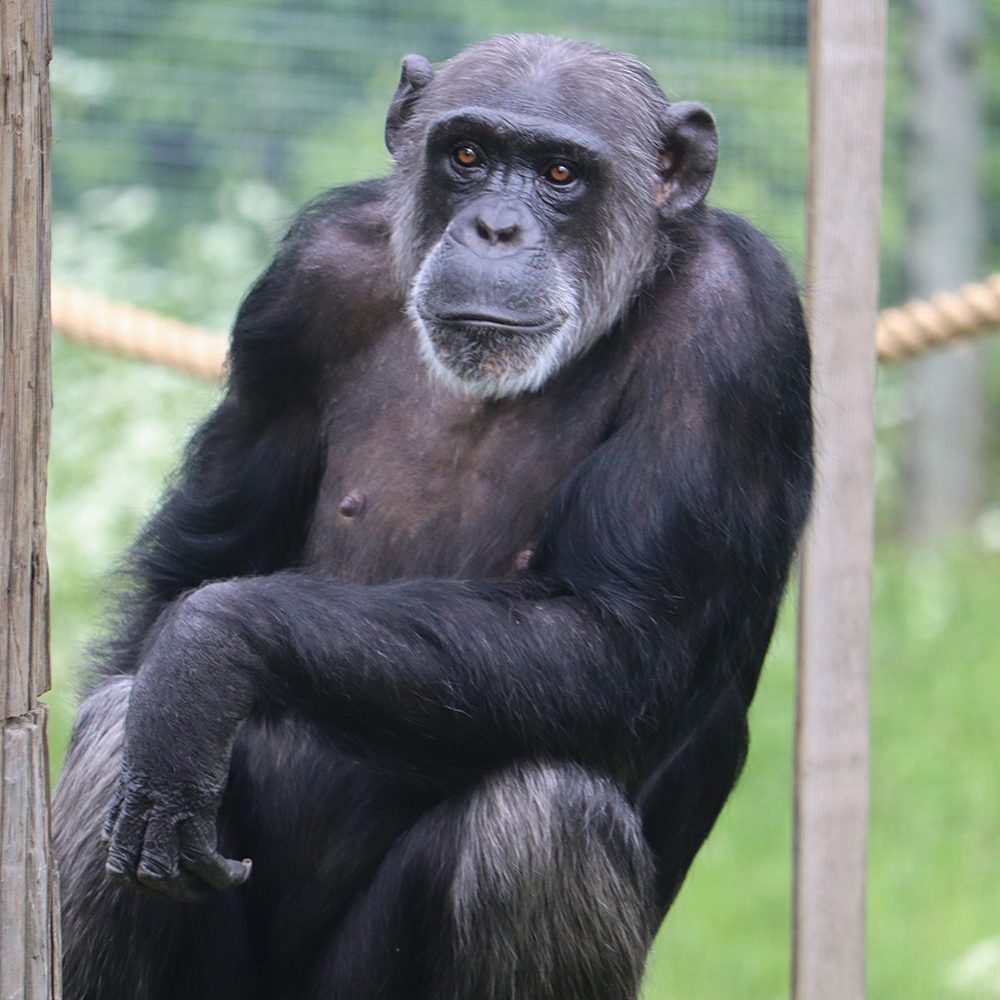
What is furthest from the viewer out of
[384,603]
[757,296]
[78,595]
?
[78,595]

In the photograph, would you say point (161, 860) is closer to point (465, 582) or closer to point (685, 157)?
point (465, 582)

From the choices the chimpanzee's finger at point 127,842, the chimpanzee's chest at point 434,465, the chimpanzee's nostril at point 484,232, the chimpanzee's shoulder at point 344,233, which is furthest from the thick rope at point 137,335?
the chimpanzee's finger at point 127,842

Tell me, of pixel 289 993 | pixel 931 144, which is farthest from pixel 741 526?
pixel 931 144

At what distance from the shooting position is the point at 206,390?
7.61m

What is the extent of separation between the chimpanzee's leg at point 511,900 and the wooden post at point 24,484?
77 centimetres

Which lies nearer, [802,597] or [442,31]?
[802,597]

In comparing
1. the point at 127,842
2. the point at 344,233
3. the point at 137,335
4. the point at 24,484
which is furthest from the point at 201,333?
the point at 24,484

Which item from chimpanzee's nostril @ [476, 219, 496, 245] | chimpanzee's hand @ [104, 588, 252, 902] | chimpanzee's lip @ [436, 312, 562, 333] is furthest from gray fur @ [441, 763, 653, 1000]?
chimpanzee's nostril @ [476, 219, 496, 245]

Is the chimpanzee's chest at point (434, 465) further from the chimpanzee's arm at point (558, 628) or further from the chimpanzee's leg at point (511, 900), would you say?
the chimpanzee's leg at point (511, 900)

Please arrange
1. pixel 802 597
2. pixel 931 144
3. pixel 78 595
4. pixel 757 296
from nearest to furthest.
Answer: pixel 757 296, pixel 802 597, pixel 78 595, pixel 931 144

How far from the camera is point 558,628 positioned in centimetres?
294

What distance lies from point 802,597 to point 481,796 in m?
0.85

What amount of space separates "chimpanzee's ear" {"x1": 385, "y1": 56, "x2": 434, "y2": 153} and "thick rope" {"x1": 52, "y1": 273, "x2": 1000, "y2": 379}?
1393 millimetres

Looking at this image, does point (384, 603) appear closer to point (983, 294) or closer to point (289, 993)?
point (289, 993)
